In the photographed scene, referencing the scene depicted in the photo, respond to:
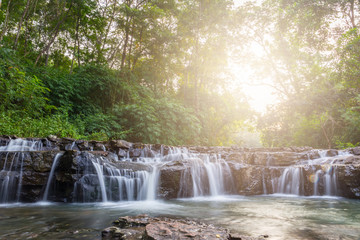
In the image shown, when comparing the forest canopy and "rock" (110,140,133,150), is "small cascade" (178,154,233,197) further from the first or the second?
the forest canopy

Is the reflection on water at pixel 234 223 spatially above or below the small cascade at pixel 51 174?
below

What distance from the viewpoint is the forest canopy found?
11.9 meters

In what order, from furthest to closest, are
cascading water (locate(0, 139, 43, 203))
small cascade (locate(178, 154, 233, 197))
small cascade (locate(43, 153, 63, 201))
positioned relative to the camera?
1. small cascade (locate(178, 154, 233, 197))
2. small cascade (locate(43, 153, 63, 201))
3. cascading water (locate(0, 139, 43, 203))

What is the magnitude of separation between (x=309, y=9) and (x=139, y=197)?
18002mm

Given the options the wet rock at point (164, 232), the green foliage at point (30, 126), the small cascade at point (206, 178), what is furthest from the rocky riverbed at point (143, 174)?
the wet rock at point (164, 232)

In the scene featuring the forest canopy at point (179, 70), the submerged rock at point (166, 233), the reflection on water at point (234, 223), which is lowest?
the reflection on water at point (234, 223)

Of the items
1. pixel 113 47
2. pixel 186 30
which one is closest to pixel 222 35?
pixel 186 30

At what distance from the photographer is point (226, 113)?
65.2ft

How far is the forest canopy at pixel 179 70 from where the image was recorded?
1188 centimetres

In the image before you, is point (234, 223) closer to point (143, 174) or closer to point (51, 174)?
point (143, 174)

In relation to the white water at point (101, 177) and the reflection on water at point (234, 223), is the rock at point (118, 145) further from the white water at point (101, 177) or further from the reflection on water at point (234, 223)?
the reflection on water at point (234, 223)

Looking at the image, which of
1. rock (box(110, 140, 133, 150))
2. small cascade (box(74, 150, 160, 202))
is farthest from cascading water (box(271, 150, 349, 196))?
rock (box(110, 140, 133, 150))

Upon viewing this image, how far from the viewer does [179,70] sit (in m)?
19.9

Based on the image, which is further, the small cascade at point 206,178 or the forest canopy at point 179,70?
the forest canopy at point 179,70
